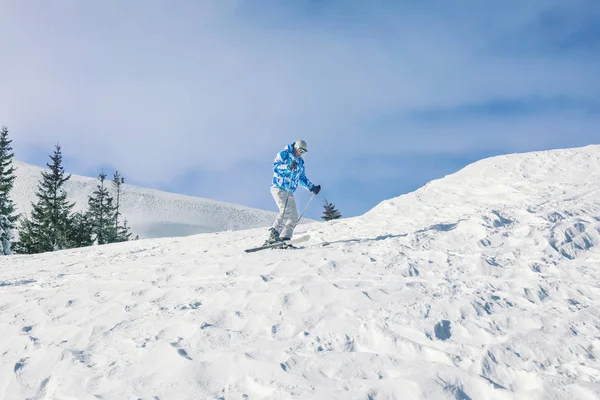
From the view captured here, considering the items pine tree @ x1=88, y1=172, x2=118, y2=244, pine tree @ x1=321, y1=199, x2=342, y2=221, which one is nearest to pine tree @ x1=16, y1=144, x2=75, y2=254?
pine tree @ x1=88, y1=172, x2=118, y2=244

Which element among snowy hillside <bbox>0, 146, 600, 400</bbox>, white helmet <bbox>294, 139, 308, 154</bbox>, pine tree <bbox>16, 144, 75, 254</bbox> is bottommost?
snowy hillside <bbox>0, 146, 600, 400</bbox>

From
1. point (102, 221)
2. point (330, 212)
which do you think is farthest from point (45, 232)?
point (330, 212)

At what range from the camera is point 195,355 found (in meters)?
5.11

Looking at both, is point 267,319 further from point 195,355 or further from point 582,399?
point 582,399

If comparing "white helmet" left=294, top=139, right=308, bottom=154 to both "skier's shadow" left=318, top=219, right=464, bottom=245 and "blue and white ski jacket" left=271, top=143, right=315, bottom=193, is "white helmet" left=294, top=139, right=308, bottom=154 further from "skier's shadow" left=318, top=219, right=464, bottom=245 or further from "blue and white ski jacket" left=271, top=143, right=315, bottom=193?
"skier's shadow" left=318, top=219, right=464, bottom=245

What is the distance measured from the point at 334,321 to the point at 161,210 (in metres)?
87.2

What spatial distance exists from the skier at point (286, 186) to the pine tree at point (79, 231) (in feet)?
132

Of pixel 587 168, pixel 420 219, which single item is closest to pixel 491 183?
pixel 587 168

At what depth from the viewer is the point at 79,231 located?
154ft

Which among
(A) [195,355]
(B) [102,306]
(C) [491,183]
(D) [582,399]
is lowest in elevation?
(D) [582,399]

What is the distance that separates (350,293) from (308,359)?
2039 mm

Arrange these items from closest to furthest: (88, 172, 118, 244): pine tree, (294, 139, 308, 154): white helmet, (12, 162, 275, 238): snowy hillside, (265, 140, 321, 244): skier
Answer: (294, 139, 308, 154): white helmet
(265, 140, 321, 244): skier
(88, 172, 118, 244): pine tree
(12, 162, 275, 238): snowy hillside

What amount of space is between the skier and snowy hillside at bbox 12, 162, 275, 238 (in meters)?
68.9

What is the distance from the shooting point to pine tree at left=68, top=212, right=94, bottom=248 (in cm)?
4581
